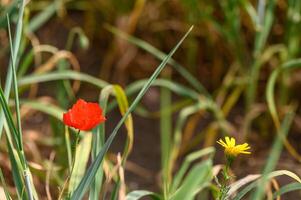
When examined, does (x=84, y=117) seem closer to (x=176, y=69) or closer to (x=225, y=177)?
(x=225, y=177)

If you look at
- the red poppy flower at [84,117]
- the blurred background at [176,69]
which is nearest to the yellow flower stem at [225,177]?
the red poppy flower at [84,117]

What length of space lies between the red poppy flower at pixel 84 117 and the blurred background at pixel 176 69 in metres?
0.60

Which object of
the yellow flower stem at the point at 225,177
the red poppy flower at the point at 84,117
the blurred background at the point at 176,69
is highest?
the red poppy flower at the point at 84,117

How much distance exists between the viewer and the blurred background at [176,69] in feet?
5.68

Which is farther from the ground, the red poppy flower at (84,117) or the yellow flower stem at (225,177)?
the red poppy flower at (84,117)

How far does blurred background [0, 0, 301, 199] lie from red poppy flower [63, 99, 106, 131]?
597mm

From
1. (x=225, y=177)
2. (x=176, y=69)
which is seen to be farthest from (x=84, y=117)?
(x=176, y=69)

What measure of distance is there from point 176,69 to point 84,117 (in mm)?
1119

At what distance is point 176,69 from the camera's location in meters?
2.07

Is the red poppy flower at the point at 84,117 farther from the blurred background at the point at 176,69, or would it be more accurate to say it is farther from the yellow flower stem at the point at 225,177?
the blurred background at the point at 176,69

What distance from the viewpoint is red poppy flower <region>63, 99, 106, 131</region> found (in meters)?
0.96

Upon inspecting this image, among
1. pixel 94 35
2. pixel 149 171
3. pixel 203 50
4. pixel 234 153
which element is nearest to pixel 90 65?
pixel 94 35

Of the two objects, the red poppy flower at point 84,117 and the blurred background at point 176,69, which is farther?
the blurred background at point 176,69

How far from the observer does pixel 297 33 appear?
183 centimetres
